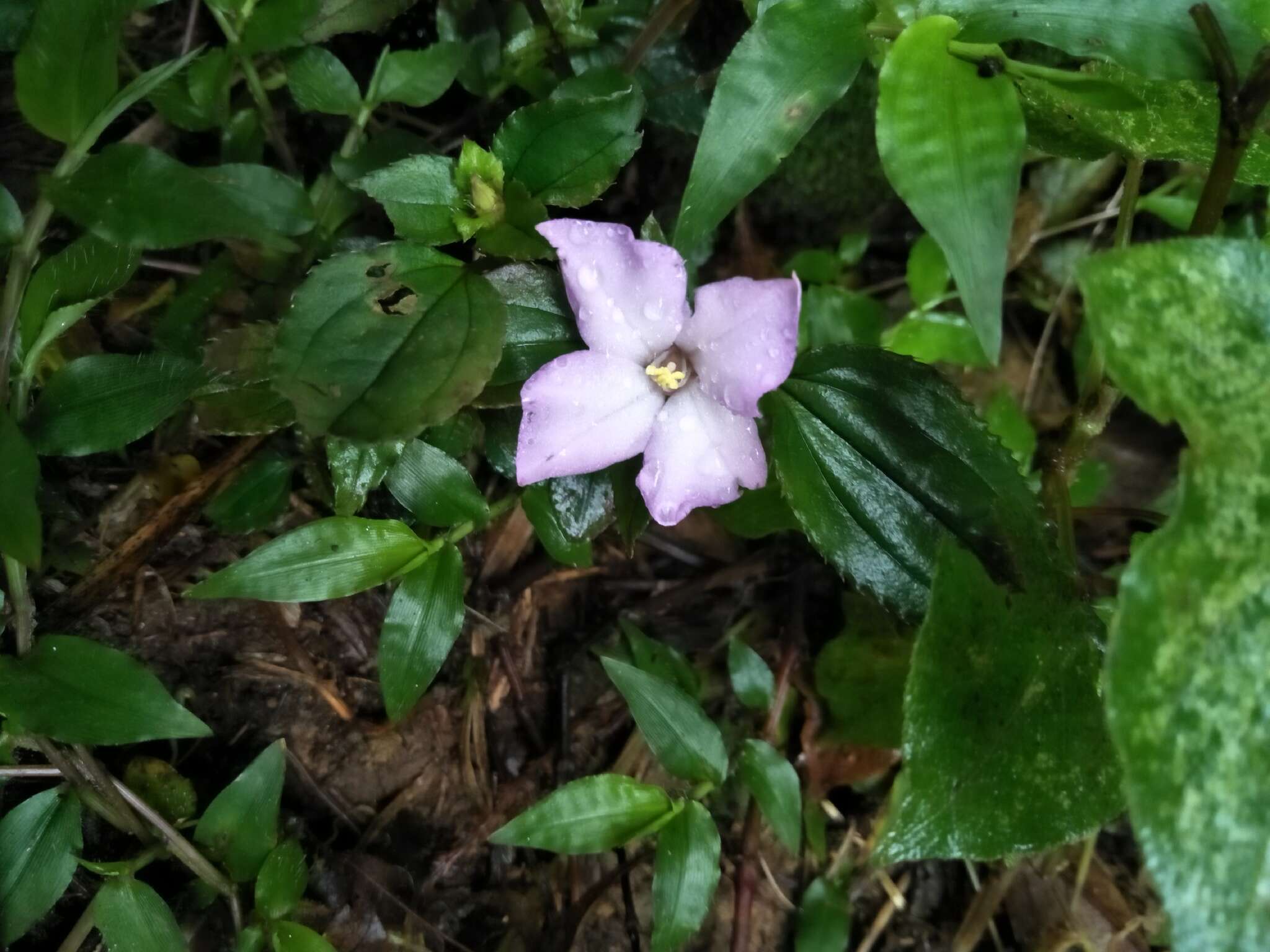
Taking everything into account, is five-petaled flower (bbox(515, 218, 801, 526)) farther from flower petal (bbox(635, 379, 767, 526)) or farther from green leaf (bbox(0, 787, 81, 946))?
green leaf (bbox(0, 787, 81, 946))

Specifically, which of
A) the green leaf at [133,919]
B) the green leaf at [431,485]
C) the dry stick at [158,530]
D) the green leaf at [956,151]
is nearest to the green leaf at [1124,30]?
the green leaf at [956,151]

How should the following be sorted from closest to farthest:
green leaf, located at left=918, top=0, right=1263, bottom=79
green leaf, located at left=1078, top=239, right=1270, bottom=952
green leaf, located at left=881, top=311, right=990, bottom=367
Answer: green leaf, located at left=1078, top=239, right=1270, bottom=952
green leaf, located at left=918, top=0, right=1263, bottom=79
green leaf, located at left=881, top=311, right=990, bottom=367

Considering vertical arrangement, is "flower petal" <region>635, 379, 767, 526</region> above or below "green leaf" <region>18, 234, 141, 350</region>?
below

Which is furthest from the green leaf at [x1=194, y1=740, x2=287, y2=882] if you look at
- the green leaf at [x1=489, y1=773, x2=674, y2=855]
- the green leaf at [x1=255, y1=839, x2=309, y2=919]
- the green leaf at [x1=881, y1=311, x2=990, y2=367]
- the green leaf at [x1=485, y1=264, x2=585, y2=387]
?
the green leaf at [x1=881, y1=311, x2=990, y2=367]

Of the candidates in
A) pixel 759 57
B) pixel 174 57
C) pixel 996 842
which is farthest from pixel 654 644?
pixel 174 57

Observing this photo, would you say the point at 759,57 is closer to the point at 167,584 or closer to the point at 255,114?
the point at 255,114

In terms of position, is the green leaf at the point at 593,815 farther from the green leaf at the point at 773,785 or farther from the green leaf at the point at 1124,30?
the green leaf at the point at 1124,30

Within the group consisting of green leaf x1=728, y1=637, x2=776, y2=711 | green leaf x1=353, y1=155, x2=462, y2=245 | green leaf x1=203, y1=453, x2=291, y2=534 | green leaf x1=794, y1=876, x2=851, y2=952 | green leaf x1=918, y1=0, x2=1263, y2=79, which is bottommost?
green leaf x1=794, y1=876, x2=851, y2=952
